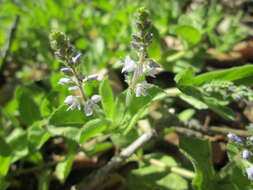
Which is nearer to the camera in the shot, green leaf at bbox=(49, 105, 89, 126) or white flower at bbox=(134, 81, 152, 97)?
white flower at bbox=(134, 81, 152, 97)

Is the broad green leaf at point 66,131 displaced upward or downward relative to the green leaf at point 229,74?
downward

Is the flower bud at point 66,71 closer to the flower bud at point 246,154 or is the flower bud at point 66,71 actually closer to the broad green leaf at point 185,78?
the broad green leaf at point 185,78

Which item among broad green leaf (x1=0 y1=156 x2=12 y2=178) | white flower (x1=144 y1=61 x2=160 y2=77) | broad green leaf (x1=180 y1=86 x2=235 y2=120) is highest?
white flower (x1=144 y1=61 x2=160 y2=77)

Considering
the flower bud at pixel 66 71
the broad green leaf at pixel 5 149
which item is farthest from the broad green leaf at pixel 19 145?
the flower bud at pixel 66 71

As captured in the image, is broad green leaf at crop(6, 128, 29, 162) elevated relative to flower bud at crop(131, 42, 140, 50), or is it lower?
lower

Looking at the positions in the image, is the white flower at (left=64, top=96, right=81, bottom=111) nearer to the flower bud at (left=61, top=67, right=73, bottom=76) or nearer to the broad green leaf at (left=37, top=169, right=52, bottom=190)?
the flower bud at (left=61, top=67, right=73, bottom=76)

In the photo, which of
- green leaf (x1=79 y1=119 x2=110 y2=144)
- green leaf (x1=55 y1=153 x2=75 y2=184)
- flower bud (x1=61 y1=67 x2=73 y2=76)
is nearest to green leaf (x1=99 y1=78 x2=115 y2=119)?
green leaf (x1=79 y1=119 x2=110 y2=144)
